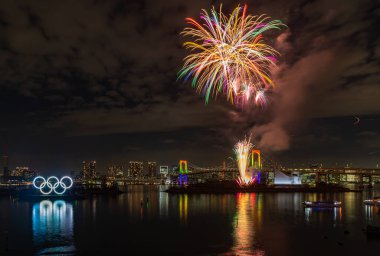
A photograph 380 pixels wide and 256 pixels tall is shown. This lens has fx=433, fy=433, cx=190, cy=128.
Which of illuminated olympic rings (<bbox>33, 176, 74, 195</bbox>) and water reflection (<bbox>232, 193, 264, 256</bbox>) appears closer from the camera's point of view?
water reflection (<bbox>232, 193, 264, 256</bbox>)

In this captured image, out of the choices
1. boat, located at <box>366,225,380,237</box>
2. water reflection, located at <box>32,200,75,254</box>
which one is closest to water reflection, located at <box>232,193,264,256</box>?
boat, located at <box>366,225,380,237</box>

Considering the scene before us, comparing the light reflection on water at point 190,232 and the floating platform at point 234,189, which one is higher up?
the light reflection on water at point 190,232

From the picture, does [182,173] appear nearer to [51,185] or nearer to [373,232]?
[51,185]

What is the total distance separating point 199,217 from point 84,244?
18695mm

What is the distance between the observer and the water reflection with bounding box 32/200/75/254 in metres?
29.7

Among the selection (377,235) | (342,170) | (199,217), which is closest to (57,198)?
(199,217)

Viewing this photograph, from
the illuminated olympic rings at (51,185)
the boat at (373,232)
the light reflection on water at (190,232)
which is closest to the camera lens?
the light reflection on water at (190,232)

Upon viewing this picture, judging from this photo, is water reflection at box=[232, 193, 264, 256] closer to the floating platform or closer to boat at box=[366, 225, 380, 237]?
boat at box=[366, 225, 380, 237]

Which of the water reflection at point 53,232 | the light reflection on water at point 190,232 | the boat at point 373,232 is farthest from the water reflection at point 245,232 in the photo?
the water reflection at point 53,232

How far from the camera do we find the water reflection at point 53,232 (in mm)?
29712

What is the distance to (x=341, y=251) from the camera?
29.3 meters

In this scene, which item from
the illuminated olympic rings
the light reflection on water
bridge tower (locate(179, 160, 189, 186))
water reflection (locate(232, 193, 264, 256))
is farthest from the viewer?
bridge tower (locate(179, 160, 189, 186))

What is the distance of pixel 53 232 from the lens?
36.9 meters

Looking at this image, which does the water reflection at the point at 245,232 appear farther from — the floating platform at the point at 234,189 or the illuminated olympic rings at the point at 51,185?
the floating platform at the point at 234,189
